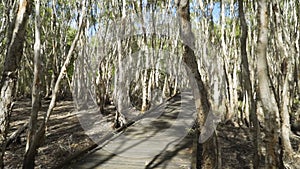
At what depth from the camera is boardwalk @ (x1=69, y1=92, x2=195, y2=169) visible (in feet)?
22.6

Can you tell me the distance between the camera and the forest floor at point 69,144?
775cm

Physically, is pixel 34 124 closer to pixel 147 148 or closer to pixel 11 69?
pixel 11 69

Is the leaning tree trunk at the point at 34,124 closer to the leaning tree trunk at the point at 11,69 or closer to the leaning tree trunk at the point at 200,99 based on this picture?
the leaning tree trunk at the point at 11,69

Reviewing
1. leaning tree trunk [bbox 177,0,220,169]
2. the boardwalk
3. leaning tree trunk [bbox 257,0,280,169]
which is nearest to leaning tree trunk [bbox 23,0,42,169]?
the boardwalk

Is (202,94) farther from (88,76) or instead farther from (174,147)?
(88,76)

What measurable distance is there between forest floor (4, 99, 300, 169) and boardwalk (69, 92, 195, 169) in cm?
72

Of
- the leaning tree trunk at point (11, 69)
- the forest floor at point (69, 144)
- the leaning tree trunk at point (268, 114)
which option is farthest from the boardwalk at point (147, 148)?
the leaning tree trunk at point (268, 114)

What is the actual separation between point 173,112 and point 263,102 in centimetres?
1040

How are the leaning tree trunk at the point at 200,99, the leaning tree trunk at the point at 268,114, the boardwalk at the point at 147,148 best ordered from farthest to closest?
the boardwalk at the point at 147,148
the leaning tree trunk at the point at 200,99
the leaning tree trunk at the point at 268,114

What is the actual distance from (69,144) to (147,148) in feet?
6.20

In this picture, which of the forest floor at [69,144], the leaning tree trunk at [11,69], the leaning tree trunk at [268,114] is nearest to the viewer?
the leaning tree trunk at [268,114]

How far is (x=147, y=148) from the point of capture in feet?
27.1

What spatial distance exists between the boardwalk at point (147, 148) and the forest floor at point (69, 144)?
0.72 m

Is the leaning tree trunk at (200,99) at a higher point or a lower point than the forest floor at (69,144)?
higher
